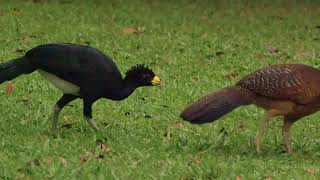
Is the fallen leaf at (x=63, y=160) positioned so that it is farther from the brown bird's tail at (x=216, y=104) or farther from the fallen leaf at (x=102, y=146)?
the brown bird's tail at (x=216, y=104)

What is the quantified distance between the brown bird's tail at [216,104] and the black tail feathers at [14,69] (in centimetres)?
159

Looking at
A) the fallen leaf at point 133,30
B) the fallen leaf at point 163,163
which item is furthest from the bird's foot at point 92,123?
the fallen leaf at point 133,30

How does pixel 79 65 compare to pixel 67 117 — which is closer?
pixel 79 65

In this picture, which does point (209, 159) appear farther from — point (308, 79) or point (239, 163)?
point (308, 79)

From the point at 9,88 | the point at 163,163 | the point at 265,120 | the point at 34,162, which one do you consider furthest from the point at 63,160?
the point at 9,88

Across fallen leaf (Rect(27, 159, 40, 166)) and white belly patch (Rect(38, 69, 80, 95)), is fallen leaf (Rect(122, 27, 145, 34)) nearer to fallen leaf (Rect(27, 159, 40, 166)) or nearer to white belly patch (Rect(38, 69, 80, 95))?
white belly patch (Rect(38, 69, 80, 95))

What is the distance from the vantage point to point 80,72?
7.16 m

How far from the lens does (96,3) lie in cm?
1630

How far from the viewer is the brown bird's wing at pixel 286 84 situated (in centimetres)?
691

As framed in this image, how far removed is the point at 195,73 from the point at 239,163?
4.59 m

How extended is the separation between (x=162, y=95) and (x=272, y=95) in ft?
9.60

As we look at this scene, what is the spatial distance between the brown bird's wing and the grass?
590 mm

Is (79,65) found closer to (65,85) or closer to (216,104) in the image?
(65,85)

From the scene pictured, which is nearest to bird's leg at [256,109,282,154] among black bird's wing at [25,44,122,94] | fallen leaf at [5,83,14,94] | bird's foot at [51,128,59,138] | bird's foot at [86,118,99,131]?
black bird's wing at [25,44,122,94]
